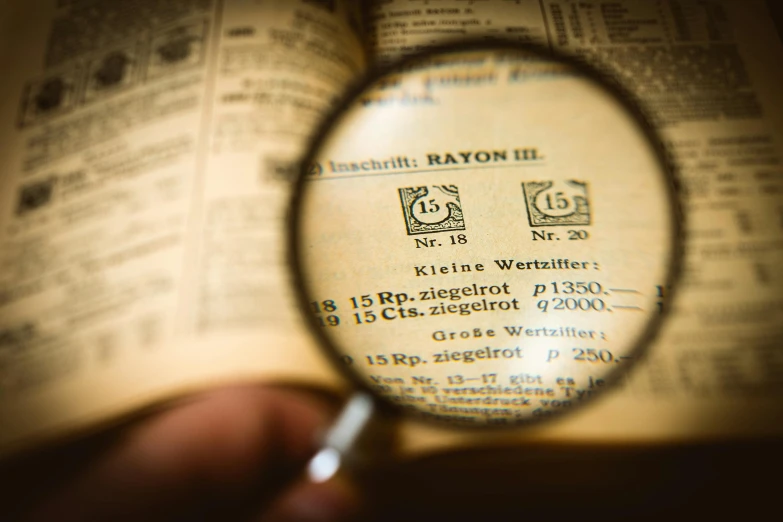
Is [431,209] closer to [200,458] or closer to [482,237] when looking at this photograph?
[482,237]

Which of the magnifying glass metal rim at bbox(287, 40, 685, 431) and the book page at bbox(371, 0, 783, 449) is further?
the book page at bbox(371, 0, 783, 449)

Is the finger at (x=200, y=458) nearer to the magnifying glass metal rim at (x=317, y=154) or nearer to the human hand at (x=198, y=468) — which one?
the human hand at (x=198, y=468)

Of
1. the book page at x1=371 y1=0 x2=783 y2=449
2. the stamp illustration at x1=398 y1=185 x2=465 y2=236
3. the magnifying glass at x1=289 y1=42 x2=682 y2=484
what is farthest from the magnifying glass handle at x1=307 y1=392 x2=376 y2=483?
the stamp illustration at x1=398 y1=185 x2=465 y2=236

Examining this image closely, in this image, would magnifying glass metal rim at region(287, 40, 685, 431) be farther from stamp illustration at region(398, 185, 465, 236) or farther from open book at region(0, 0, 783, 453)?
stamp illustration at region(398, 185, 465, 236)

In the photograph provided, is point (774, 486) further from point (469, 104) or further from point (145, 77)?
point (145, 77)

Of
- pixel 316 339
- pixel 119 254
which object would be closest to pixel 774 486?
pixel 316 339

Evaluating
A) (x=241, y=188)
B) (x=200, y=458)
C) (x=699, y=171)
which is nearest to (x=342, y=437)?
(x=200, y=458)
